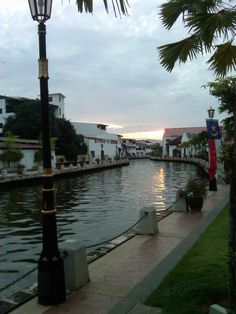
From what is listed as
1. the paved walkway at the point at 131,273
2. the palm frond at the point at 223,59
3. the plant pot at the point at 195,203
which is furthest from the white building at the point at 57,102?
the palm frond at the point at 223,59

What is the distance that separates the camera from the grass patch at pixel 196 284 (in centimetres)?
591

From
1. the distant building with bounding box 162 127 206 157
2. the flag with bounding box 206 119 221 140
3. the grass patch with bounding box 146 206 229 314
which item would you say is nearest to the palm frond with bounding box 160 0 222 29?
the grass patch with bounding box 146 206 229 314

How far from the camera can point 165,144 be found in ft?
458

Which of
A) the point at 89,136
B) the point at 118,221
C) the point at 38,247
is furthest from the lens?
the point at 89,136

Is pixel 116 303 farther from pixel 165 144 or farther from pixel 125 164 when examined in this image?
pixel 165 144

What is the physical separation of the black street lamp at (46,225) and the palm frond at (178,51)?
2042 mm

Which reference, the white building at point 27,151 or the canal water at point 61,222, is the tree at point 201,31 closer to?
the canal water at point 61,222

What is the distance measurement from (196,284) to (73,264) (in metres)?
1.79

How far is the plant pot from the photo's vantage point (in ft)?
53.0

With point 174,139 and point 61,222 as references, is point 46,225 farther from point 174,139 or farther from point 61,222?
point 174,139

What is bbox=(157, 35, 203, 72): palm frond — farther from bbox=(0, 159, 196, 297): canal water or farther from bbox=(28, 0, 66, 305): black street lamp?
bbox=(0, 159, 196, 297): canal water

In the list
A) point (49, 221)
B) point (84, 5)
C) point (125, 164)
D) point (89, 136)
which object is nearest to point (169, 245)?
point (49, 221)

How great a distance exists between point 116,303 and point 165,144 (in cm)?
13416

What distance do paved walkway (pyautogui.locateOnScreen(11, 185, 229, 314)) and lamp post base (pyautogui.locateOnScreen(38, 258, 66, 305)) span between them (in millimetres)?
114
